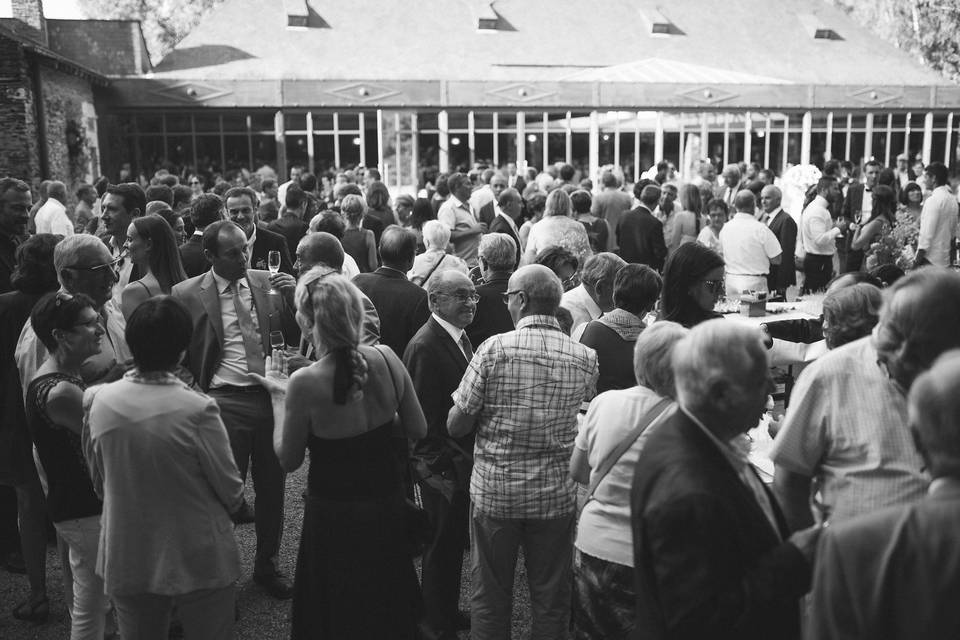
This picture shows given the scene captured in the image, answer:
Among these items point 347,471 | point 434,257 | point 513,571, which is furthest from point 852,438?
point 434,257

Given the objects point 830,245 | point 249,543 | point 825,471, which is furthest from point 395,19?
point 825,471

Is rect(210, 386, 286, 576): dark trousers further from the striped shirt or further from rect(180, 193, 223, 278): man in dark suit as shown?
the striped shirt

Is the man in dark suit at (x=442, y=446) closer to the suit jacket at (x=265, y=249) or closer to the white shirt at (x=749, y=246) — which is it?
the suit jacket at (x=265, y=249)

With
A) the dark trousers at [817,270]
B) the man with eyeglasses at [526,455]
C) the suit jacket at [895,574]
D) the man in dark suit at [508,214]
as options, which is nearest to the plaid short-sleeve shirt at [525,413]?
the man with eyeglasses at [526,455]

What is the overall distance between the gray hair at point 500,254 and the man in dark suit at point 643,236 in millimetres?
4329

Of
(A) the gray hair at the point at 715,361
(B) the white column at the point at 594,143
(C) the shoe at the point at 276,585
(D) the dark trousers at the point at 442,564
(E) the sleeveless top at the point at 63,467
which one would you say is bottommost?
(C) the shoe at the point at 276,585

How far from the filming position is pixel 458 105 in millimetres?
25547

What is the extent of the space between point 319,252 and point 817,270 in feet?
23.7

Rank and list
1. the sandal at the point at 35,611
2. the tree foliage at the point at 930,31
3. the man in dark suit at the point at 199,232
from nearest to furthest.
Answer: the sandal at the point at 35,611, the man in dark suit at the point at 199,232, the tree foliage at the point at 930,31

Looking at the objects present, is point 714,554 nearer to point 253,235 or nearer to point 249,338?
point 249,338

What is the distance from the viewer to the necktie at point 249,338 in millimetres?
4895

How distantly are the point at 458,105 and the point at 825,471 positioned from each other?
2360 centimetres

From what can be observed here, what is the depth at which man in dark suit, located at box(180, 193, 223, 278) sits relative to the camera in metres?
6.04

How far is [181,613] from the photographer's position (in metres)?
3.38
